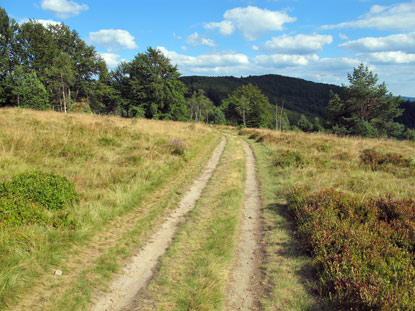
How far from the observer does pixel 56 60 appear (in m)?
43.3

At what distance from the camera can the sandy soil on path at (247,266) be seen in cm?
339

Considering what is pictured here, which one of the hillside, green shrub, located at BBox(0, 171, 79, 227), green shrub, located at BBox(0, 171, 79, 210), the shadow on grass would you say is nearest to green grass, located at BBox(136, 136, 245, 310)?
the hillside

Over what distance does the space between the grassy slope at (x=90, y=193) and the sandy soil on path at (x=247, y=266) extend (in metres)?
1.97

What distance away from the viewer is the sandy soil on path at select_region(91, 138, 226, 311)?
326 centimetres

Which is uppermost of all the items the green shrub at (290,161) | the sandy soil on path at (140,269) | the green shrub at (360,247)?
the green shrub at (290,161)

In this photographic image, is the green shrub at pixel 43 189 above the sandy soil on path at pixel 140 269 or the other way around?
above

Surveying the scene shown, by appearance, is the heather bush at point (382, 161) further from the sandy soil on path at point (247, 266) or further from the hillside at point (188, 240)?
the sandy soil on path at point (247, 266)

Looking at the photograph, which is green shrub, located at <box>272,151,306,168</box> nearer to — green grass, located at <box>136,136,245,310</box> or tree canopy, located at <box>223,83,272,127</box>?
green grass, located at <box>136,136,245,310</box>

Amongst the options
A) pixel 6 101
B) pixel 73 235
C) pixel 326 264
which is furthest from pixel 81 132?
pixel 6 101

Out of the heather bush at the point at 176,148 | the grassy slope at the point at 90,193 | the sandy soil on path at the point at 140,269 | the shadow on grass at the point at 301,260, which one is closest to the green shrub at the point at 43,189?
the grassy slope at the point at 90,193

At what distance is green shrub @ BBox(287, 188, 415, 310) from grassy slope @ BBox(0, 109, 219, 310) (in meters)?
3.44

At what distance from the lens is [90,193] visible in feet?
21.0

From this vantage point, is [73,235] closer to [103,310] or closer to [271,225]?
[103,310]

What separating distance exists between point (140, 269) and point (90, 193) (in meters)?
3.26
